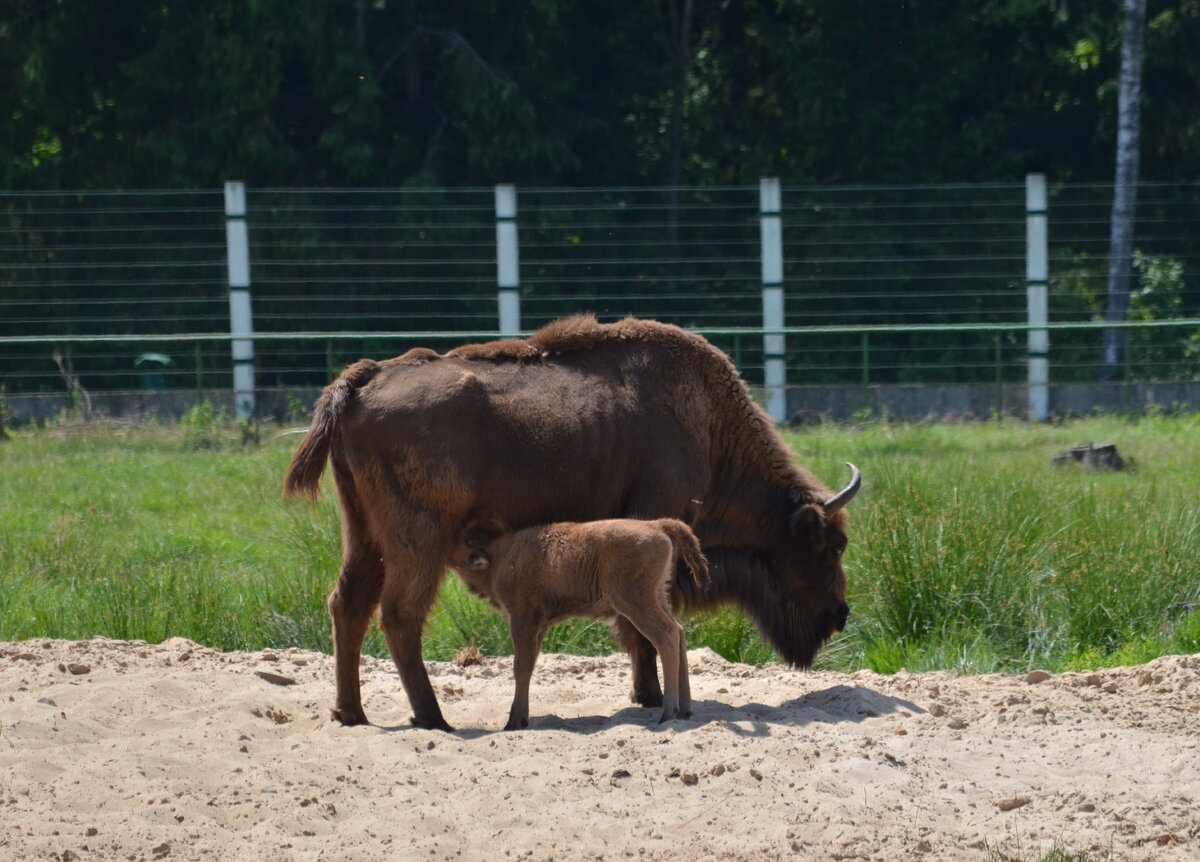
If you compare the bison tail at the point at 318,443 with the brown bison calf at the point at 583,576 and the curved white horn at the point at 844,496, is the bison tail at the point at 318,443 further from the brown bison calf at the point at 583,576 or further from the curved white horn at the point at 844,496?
the curved white horn at the point at 844,496

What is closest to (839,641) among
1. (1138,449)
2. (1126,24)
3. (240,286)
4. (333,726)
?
(333,726)

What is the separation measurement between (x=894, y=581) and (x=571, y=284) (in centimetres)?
1061

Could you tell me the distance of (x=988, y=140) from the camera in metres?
20.8

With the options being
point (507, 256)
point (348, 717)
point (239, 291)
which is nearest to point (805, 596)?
point (348, 717)

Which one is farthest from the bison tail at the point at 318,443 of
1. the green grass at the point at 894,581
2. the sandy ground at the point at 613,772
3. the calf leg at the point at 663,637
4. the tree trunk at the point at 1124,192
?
the tree trunk at the point at 1124,192

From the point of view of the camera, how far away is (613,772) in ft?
16.6

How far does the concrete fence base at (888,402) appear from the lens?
15297mm

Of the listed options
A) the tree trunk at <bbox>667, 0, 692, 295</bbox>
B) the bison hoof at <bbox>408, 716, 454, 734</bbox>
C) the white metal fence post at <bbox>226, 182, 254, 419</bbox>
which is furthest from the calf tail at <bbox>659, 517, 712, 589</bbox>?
the tree trunk at <bbox>667, 0, 692, 295</bbox>

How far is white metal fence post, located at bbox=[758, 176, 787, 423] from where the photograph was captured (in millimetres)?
15555

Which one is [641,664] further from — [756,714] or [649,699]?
[756,714]

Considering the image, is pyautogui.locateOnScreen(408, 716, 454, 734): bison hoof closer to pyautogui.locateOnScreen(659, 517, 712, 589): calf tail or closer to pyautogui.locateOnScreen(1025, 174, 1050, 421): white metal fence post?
pyautogui.locateOnScreen(659, 517, 712, 589): calf tail

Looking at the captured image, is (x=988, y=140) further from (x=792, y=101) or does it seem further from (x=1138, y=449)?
(x=1138, y=449)

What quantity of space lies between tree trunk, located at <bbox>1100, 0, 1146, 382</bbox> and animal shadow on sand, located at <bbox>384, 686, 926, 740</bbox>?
36.9 feet

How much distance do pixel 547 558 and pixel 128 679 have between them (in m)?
2.02
